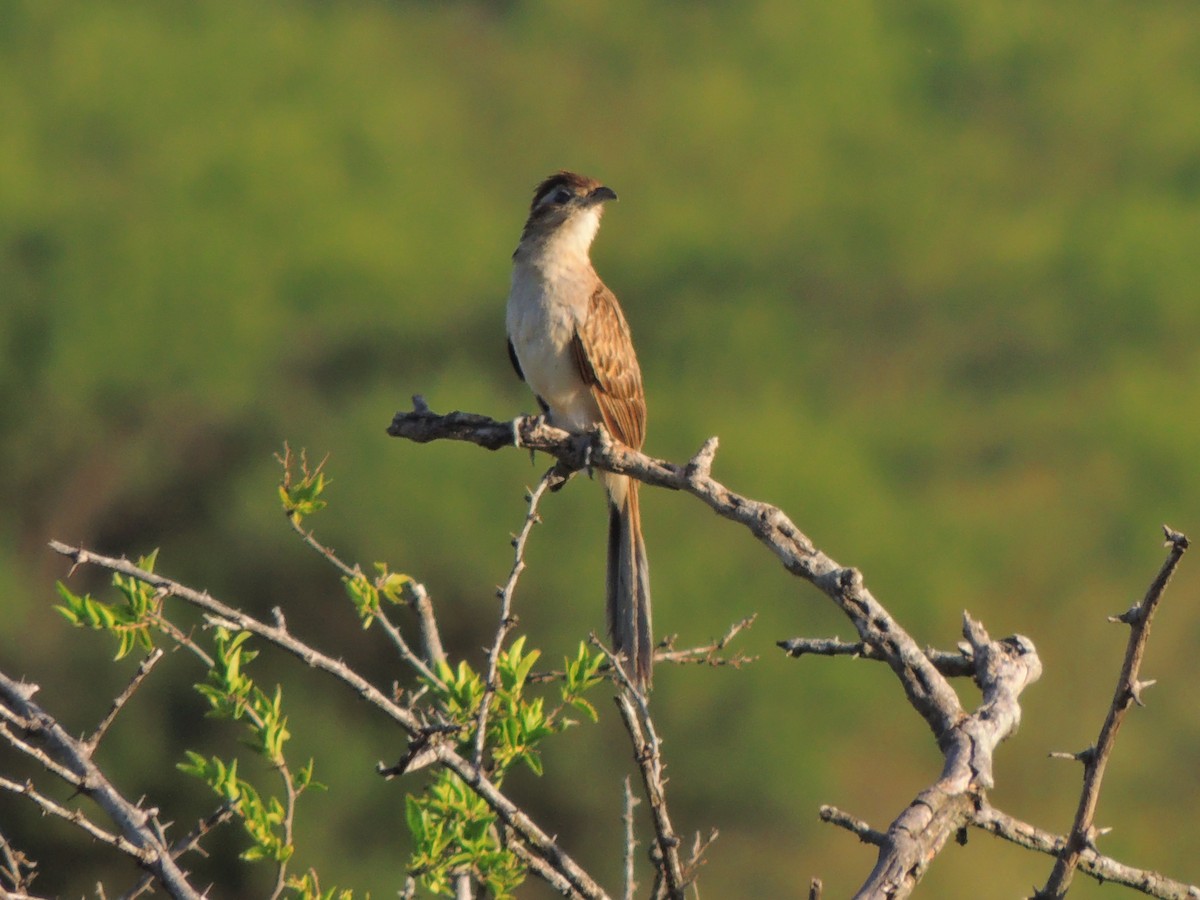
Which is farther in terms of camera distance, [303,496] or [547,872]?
[303,496]

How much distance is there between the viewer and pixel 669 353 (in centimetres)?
1233

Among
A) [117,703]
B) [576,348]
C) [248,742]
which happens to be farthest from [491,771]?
[576,348]

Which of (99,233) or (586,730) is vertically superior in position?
(99,233)

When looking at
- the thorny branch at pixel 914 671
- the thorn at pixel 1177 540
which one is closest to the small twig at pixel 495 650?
the thorny branch at pixel 914 671

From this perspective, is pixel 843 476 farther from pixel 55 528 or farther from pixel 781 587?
pixel 55 528

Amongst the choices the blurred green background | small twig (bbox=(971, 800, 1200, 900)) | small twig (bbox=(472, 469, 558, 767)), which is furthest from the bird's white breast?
the blurred green background

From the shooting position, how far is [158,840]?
2480 millimetres

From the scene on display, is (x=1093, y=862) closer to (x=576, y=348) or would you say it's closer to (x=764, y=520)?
(x=764, y=520)

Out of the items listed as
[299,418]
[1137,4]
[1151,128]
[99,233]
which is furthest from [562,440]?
[1137,4]

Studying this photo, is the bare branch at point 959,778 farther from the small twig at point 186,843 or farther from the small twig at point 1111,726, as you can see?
the small twig at point 186,843

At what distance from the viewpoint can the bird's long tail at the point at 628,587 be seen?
4.32 meters

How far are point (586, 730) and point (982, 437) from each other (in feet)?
13.4

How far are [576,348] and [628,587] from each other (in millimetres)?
910

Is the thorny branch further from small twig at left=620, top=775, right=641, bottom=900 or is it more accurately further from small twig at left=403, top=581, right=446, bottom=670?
small twig at left=403, top=581, right=446, bottom=670
